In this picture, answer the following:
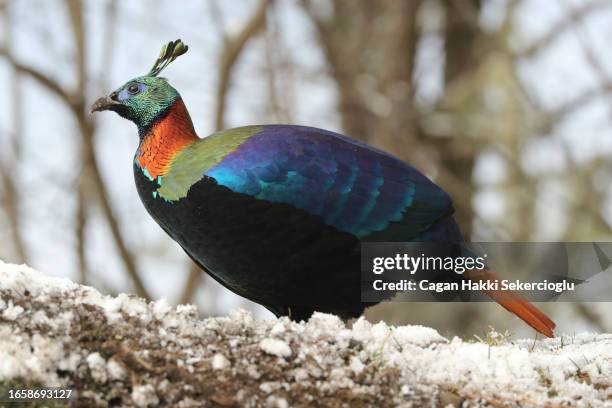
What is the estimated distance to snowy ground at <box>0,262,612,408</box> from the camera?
8.04 feet

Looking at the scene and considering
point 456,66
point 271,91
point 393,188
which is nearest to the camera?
point 393,188

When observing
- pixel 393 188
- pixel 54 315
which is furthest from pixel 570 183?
pixel 54 315

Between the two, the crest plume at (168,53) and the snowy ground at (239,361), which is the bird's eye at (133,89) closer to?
the crest plume at (168,53)

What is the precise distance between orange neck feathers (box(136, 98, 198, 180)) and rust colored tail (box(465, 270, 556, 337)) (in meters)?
1.46

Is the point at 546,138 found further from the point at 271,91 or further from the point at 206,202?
the point at 206,202

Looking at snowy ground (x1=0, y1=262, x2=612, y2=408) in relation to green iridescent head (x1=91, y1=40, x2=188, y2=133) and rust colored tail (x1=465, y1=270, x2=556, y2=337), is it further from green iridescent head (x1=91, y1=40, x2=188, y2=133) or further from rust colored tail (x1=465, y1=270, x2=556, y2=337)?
green iridescent head (x1=91, y1=40, x2=188, y2=133)

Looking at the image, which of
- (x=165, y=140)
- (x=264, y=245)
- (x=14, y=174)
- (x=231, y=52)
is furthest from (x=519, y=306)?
(x=14, y=174)

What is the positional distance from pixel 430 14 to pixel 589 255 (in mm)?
7818

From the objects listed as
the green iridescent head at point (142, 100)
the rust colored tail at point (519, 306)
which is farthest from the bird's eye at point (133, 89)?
the rust colored tail at point (519, 306)

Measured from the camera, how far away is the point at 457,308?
33.7ft

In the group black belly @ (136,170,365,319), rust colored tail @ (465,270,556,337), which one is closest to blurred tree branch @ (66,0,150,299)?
black belly @ (136,170,365,319)

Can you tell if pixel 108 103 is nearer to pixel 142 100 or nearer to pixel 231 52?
pixel 142 100

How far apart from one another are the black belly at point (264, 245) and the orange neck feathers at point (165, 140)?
0.36 ft

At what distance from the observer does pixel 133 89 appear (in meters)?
3.96
